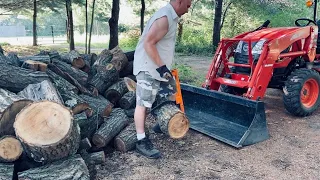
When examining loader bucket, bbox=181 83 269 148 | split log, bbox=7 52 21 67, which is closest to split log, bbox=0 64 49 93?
split log, bbox=7 52 21 67

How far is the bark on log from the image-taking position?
3709mm

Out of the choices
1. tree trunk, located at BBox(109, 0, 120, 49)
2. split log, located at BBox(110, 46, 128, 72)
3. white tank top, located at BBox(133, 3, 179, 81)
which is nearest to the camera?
white tank top, located at BBox(133, 3, 179, 81)

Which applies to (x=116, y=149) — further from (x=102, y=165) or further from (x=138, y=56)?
(x=138, y=56)

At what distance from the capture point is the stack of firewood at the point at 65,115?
272 centimetres

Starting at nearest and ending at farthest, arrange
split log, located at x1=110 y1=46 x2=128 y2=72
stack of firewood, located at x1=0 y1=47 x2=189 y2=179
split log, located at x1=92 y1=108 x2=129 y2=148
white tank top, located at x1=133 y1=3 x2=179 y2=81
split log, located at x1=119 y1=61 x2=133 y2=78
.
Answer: stack of firewood, located at x1=0 y1=47 x2=189 y2=179, white tank top, located at x1=133 y1=3 x2=179 y2=81, split log, located at x1=92 y1=108 x2=129 y2=148, split log, located at x1=110 y1=46 x2=128 y2=72, split log, located at x1=119 y1=61 x2=133 y2=78

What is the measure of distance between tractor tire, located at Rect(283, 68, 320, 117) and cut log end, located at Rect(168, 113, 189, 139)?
1.82 metres

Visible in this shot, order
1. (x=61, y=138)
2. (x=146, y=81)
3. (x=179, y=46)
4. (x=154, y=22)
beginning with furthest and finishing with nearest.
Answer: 1. (x=179, y=46)
2. (x=146, y=81)
3. (x=154, y=22)
4. (x=61, y=138)

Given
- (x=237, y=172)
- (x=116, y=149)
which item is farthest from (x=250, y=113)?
(x=116, y=149)

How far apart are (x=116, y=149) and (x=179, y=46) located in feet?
40.3

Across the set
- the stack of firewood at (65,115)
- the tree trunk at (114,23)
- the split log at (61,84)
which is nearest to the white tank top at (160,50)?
the stack of firewood at (65,115)

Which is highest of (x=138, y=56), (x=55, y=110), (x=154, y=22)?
(x=154, y=22)

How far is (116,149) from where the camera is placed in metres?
3.80

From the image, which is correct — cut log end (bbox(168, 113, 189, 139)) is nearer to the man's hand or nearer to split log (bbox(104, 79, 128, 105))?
the man's hand

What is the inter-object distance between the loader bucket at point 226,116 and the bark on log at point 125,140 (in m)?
0.93
